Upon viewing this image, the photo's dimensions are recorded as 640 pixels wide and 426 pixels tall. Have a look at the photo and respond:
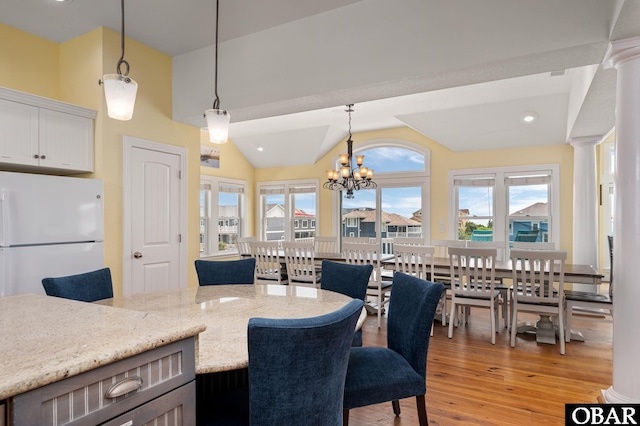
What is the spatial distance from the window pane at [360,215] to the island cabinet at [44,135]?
4.75 meters

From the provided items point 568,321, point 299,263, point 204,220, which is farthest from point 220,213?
point 568,321

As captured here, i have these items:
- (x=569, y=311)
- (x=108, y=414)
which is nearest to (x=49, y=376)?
(x=108, y=414)

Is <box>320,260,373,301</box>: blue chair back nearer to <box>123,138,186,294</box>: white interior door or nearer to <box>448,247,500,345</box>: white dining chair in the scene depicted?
<box>448,247,500,345</box>: white dining chair

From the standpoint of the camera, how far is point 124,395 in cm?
95

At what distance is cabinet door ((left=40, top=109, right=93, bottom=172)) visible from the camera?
311cm

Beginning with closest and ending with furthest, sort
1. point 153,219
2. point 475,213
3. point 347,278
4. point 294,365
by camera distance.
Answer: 1. point 294,365
2. point 347,278
3. point 153,219
4. point 475,213

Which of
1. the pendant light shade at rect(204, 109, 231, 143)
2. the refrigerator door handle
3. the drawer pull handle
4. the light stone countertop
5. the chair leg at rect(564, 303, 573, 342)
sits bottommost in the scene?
the chair leg at rect(564, 303, 573, 342)

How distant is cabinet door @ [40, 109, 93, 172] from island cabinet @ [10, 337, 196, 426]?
285 cm

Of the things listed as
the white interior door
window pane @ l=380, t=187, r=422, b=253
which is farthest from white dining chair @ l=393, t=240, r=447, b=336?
the white interior door

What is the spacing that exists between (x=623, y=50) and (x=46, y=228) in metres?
4.17

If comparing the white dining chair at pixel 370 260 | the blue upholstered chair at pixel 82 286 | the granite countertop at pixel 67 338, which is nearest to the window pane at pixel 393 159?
the white dining chair at pixel 370 260

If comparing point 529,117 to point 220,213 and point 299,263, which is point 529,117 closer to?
point 299,263

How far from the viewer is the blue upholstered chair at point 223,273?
304 cm

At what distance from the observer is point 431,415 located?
2402 mm
